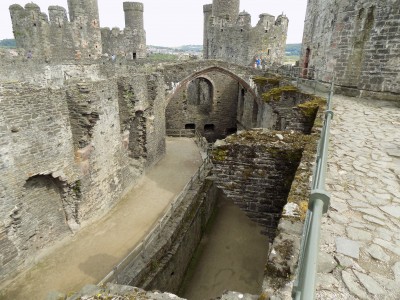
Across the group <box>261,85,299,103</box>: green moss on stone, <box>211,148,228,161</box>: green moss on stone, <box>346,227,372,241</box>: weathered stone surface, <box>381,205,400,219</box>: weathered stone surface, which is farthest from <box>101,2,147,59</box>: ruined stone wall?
<box>346,227,372,241</box>: weathered stone surface

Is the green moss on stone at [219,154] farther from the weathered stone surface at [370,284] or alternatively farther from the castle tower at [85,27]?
the castle tower at [85,27]

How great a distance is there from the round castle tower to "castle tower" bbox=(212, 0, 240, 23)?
7092mm

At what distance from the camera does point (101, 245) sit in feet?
23.2

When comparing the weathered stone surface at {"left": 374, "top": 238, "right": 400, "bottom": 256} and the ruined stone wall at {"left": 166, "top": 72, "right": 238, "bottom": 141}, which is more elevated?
the weathered stone surface at {"left": 374, "top": 238, "right": 400, "bottom": 256}

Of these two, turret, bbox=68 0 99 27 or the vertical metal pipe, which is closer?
the vertical metal pipe

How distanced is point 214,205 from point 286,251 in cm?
978

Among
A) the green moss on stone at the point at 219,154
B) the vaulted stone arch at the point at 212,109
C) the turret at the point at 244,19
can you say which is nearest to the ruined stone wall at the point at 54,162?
the green moss on stone at the point at 219,154

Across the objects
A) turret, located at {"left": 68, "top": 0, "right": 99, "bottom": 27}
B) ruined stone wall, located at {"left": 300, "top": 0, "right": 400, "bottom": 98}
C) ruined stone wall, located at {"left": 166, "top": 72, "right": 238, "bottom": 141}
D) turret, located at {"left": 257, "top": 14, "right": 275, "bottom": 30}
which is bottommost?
ruined stone wall, located at {"left": 166, "top": 72, "right": 238, "bottom": 141}

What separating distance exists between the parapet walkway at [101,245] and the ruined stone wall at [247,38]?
13646mm

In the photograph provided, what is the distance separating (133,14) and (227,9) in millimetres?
8664

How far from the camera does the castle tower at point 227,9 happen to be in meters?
22.7

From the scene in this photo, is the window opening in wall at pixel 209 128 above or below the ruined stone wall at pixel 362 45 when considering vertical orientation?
below

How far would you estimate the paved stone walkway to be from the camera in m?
1.96

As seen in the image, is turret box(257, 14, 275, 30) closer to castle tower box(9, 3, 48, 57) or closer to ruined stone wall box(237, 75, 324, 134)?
ruined stone wall box(237, 75, 324, 134)
